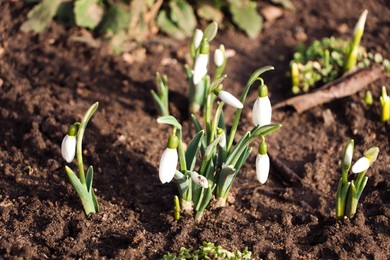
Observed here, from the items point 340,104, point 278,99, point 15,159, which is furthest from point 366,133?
point 15,159

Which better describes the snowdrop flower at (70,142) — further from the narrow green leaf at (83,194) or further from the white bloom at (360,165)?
the white bloom at (360,165)

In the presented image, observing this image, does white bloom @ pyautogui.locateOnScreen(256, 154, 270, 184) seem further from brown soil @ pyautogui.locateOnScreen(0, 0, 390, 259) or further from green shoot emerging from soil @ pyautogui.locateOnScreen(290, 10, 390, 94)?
green shoot emerging from soil @ pyautogui.locateOnScreen(290, 10, 390, 94)

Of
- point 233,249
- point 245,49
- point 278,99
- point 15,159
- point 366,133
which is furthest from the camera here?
point 245,49

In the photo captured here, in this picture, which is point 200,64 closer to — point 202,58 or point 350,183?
point 202,58

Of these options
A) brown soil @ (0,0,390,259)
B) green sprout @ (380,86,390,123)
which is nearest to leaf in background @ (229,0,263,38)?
brown soil @ (0,0,390,259)

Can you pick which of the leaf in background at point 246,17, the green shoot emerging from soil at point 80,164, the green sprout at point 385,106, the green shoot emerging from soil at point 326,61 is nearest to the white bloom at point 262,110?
the green shoot emerging from soil at point 80,164

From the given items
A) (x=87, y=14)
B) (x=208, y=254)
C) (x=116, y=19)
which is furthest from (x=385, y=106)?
(x=87, y=14)

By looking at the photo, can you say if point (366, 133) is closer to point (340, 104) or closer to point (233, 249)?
point (340, 104)
